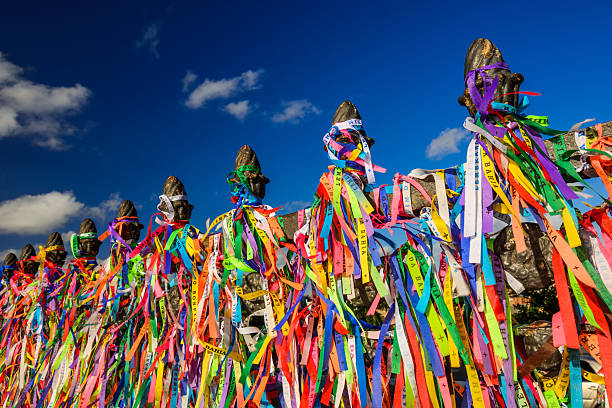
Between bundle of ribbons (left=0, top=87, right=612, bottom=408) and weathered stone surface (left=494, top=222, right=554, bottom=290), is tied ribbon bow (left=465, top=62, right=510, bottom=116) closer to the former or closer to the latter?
bundle of ribbons (left=0, top=87, right=612, bottom=408)

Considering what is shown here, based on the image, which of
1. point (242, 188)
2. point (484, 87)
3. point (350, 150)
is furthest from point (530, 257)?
point (242, 188)

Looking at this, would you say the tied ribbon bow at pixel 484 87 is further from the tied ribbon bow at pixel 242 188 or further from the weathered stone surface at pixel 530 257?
the tied ribbon bow at pixel 242 188

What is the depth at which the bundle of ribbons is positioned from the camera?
2.90 ft

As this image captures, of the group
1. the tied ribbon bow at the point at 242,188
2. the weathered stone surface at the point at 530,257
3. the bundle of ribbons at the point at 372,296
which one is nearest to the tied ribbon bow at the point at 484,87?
the bundle of ribbons at the point at 372,296

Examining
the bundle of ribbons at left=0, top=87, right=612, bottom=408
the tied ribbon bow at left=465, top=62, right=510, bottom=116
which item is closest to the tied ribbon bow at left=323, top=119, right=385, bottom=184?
the bundle of ribbons at left=0, top=87, right=612, bottom=408

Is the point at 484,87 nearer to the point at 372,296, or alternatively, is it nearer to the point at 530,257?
the point at 530,257

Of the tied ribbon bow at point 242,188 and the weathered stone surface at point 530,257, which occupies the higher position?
the tied ribbon bow at point 242,188

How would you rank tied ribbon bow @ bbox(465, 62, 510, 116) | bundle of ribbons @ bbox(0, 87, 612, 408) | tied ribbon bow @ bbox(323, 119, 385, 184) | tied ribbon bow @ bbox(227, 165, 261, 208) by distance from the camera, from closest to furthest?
bundle of ribbons @ bbox(0, 87, 612, 408) → tied ribbon bow @ bbox(465, 62, 510, 116) → tied ribbon bow @ bbox(323, 119, 385, 184) → tied ribbon bow @ bbox(227, 165, 261, 208)

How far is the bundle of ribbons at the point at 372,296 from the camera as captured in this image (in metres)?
0.88

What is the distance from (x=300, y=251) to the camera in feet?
4.38

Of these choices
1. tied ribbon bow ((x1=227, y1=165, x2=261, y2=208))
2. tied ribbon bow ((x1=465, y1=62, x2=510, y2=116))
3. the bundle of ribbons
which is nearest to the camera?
the bundle of ribbons

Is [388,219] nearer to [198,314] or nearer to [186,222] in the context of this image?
[198,314]

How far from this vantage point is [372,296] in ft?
4.31

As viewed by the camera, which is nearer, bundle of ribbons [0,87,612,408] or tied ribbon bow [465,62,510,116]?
bundle of ribbons [0,87,612,408]
